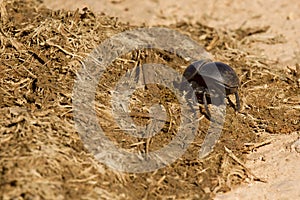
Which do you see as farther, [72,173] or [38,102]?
[38,102]

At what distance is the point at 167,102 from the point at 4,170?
1.97 metres

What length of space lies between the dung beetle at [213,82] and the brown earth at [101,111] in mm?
275

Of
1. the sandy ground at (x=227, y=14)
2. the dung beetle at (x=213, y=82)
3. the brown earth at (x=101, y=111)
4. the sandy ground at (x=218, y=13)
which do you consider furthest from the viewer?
the sandy ground at (x=218, y=13)

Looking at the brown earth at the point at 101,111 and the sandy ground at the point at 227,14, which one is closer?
the brown earth at the point at 101,111

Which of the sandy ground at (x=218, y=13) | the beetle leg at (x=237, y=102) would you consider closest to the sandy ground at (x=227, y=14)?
the sandy ground at (x=218, y=13)

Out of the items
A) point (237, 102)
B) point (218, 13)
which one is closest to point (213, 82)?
point (237, 102)

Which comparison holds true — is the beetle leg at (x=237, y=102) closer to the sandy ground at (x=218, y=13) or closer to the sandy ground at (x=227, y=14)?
the sandy ground at (x=227, y=14)

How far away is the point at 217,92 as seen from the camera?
5.43m

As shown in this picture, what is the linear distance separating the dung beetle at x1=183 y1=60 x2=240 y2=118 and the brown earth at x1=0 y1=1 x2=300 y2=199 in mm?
275

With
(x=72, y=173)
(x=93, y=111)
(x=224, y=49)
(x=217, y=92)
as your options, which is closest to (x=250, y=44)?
(x=224, y=49)

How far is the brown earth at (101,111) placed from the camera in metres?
4.00

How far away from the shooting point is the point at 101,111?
4824mm

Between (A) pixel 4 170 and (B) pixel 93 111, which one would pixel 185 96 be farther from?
(A) pixel 4 170

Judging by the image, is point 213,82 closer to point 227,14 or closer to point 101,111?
point 101,111
